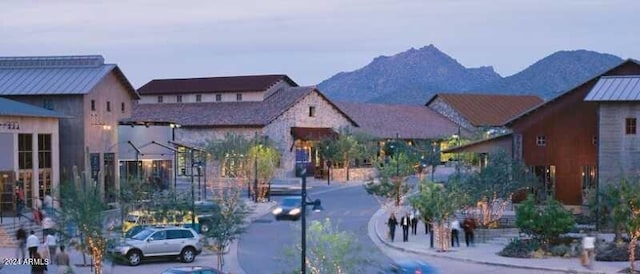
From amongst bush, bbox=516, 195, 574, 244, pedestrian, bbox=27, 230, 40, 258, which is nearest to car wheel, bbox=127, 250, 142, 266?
pedestrian, bbox=27, 230, 40, 258

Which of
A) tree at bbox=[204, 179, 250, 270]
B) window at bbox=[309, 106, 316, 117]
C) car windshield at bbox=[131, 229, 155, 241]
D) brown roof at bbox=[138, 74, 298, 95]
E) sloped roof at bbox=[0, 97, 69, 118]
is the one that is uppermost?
brown roof at bbox=[138, 74, 298, 95]

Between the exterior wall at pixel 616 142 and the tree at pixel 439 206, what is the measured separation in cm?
940

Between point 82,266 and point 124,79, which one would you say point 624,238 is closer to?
point 82,266

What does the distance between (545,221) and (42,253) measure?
55.8 ft

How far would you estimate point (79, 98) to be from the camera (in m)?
50.5

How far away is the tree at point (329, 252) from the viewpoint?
2203 centimetres

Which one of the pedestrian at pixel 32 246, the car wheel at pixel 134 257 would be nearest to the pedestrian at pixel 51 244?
the pedestrian at pixel 32 246

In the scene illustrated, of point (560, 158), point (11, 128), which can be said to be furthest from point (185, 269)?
point (560, 158)

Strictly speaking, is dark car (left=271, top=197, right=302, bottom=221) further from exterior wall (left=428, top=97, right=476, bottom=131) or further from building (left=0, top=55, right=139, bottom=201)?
exterior wall (left=428, top=97, right=476, bottom=131)

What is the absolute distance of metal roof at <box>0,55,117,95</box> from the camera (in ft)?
168

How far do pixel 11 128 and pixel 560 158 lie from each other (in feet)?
86.1

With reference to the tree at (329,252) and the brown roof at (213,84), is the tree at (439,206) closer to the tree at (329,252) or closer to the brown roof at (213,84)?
the tree at (329,252)

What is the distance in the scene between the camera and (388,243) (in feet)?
128

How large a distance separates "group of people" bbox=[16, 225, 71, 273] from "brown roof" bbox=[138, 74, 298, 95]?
5089 cm
